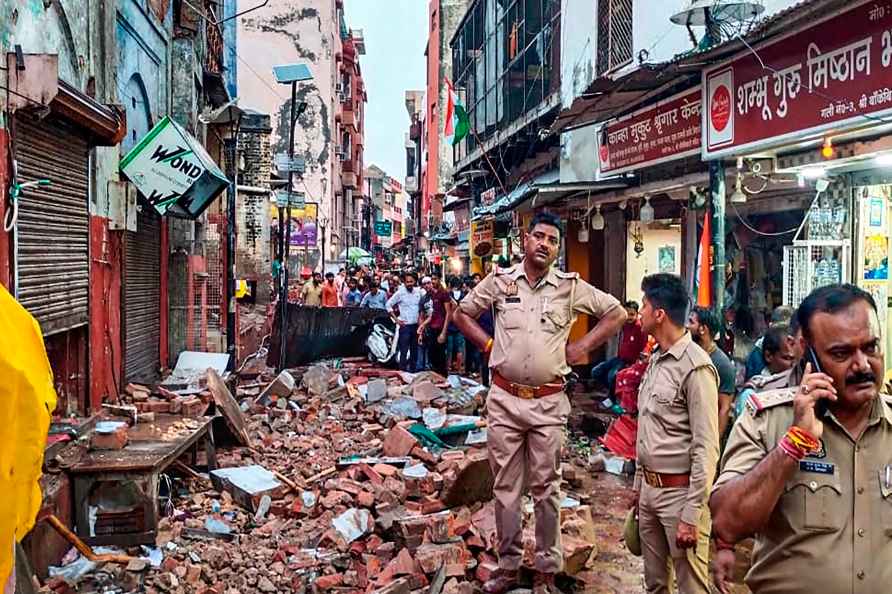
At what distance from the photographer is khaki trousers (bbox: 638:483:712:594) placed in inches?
151

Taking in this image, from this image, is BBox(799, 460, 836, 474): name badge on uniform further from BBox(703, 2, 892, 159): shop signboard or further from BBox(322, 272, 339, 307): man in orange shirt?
BBox(322, 272, 339, 307): man in orange shirt

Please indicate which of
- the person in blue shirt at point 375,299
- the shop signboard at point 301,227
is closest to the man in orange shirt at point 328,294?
the person in blue shirt at point 375,299

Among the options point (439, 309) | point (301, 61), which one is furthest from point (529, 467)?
point (301, 61)

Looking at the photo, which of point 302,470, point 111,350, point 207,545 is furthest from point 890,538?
point 111,350

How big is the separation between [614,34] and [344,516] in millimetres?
8764

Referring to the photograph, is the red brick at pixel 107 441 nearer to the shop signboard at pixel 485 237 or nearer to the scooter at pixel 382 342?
the scooter at pixel 382 342

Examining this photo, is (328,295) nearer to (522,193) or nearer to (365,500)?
(522,193)

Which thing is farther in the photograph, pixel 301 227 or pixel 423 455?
pixel 301 227

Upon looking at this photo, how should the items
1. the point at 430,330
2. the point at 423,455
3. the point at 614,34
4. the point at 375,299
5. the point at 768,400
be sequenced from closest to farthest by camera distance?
the point at 768,400 → the point at 423,455 → the point at 614,34 → the point at 430,330 → the point at 375,299

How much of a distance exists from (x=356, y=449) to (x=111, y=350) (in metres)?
2.90

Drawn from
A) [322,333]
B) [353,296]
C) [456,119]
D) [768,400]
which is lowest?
[322,333]

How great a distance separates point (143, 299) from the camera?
10805mm

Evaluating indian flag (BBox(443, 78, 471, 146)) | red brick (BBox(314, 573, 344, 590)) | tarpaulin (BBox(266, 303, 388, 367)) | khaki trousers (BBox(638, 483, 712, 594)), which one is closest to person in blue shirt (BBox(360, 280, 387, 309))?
tarpaulin (BBox(266, 303, 388, 367))

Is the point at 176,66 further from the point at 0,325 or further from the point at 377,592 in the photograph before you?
the point at 0,325
